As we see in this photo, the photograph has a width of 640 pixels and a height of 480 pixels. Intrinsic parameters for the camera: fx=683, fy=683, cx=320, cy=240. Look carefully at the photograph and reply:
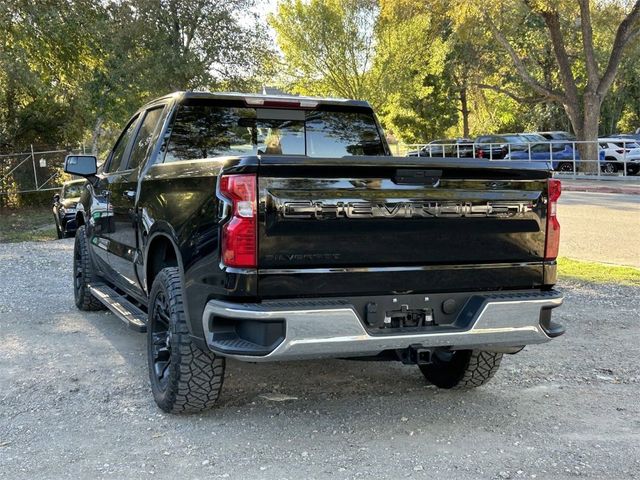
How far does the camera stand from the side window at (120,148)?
6067mm

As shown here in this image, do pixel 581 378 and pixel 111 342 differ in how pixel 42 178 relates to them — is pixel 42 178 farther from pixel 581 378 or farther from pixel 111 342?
pixel 581 378

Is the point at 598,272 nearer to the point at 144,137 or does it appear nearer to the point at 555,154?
the point at 144,137

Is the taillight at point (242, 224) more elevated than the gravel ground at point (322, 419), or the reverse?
the taillight at point (242, 224)

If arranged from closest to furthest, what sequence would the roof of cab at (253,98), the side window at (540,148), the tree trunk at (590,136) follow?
the roof of cab at (253,98) < the tree trunk at (590,136) < the side window at (540,148)

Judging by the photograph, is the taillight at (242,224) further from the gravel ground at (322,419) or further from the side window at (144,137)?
the side window at (144,137)

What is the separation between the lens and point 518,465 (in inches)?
141

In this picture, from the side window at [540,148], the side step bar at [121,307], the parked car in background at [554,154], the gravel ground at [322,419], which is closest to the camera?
the gravel ground at [322,419]

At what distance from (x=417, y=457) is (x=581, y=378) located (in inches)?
79.6

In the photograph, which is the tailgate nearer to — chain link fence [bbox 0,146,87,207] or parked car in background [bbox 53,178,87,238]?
parked car in background [bbox 53,178,87,238]

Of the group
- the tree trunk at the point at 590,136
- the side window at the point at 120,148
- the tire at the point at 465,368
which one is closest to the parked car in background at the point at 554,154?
the tree trunk at the point at 590,136

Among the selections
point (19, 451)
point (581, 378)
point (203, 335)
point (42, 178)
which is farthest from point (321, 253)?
point (42, 178)

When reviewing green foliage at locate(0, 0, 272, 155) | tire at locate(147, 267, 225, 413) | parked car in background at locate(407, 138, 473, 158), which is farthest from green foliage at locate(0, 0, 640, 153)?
tire at locate(147, 267, 225, 413)

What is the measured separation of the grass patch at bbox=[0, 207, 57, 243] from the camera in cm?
1623

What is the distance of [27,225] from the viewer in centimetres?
1980
